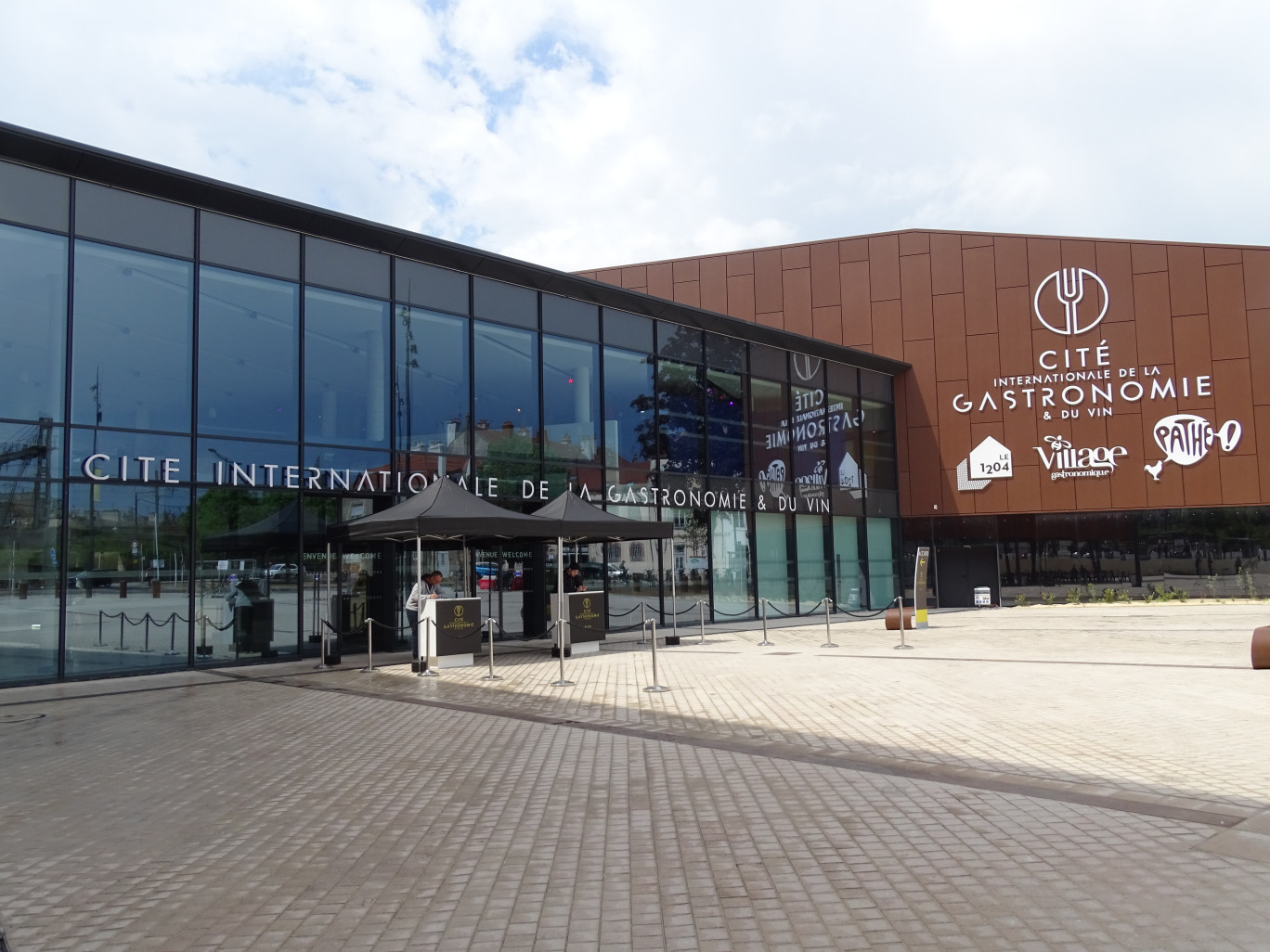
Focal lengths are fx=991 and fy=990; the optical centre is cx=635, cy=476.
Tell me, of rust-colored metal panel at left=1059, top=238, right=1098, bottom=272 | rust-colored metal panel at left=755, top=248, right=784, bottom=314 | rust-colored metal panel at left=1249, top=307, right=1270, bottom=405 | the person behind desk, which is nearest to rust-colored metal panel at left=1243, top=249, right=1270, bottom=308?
rust-colored metal panel at left=1249, top=307, right=1270, bottom=405

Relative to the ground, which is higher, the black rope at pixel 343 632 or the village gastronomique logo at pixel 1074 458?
the village gastronomique logo at pixel 1074 458

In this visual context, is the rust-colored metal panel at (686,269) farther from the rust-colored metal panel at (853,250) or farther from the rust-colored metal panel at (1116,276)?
the rust-colored metal panel at (1116,276)

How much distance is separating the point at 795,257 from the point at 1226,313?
1305cm

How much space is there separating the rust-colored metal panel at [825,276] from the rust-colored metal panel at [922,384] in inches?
112

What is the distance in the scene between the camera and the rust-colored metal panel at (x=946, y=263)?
31.6 m

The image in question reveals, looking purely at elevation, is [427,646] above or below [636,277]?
below

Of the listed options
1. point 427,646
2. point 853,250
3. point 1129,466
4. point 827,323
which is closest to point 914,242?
point 853,250

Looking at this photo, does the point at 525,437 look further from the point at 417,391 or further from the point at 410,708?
the point at 410,708

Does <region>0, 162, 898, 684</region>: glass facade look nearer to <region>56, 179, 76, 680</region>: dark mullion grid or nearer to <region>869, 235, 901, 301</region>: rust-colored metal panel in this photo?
<region>56, 179, 76, 680</region>: dark mullion grid

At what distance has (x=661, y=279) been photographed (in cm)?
3522

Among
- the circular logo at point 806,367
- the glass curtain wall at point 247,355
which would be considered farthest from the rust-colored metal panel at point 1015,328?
the glass curtain wall at point 247,355

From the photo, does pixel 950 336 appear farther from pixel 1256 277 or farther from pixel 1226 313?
pixel 1256 277

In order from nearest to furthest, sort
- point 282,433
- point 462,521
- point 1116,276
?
point 462,521, point 282,433, point 1116,276

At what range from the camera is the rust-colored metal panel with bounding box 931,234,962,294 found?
31594 millimetres
